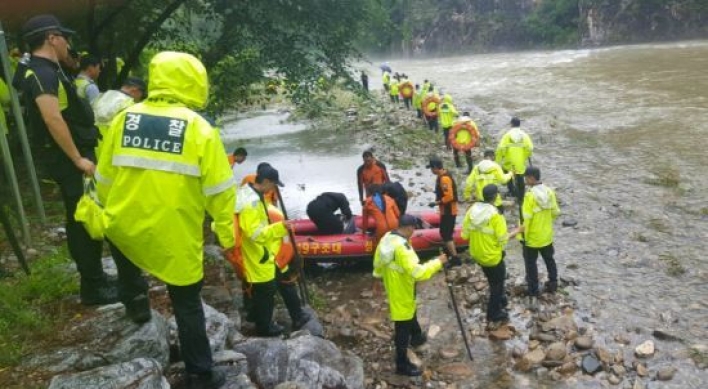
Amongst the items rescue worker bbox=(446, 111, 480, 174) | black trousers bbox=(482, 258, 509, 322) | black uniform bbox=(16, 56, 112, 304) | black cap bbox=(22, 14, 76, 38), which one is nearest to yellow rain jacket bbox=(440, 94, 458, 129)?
rescue worker bbox=(446, 111, 480, 174)

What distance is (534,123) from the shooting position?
64.2 ft

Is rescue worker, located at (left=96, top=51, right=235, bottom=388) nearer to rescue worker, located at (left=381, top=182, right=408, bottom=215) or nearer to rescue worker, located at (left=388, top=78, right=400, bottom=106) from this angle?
rescue worker, located at (left=381, top=182, right=408, bottom=215)

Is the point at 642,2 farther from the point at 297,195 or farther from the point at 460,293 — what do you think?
the point at 460,293

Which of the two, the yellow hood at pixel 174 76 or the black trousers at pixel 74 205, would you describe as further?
the black trousers at pixel 74 205

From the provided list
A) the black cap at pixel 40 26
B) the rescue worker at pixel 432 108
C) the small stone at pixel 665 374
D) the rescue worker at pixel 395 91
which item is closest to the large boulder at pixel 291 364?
the black cap at pixel 40 26

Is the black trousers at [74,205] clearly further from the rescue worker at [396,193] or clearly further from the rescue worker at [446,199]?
the rescue worker at [446,199]

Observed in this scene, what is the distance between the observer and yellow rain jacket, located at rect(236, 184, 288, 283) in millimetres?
5172

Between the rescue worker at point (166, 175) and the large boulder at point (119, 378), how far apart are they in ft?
1.80

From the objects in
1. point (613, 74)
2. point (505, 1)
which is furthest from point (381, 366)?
point (505, 1)

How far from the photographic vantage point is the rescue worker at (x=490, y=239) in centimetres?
659

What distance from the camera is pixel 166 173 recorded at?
302 centimetres

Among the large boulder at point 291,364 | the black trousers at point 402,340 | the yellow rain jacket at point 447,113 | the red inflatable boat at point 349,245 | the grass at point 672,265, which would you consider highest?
the yellow rain jacket at point 447,113

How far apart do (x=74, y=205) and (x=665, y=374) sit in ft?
18.2

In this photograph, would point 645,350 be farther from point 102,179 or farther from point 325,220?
point 102,179
